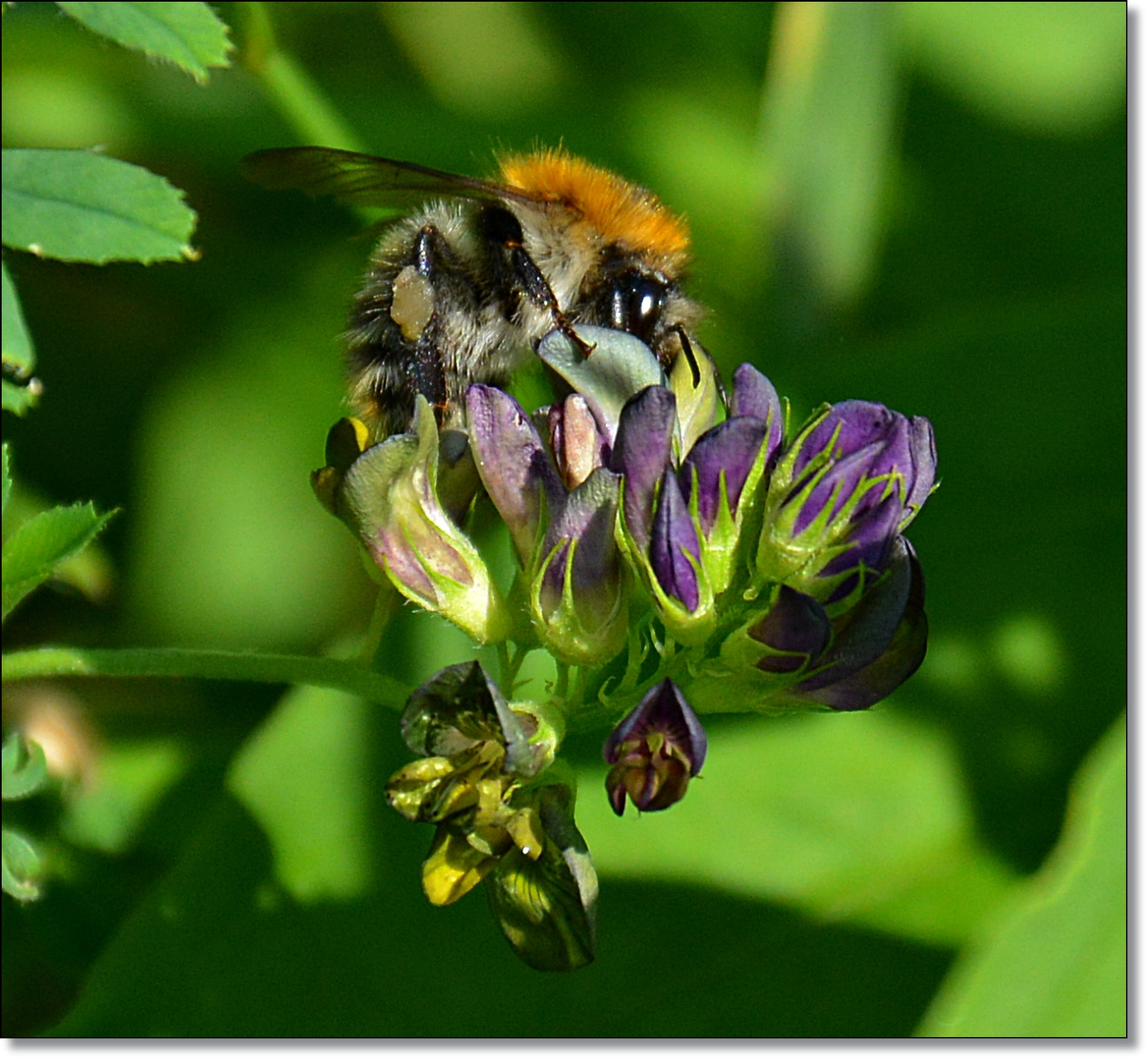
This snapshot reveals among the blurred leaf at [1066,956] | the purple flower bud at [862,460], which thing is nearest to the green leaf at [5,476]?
the purple flower bud at [862,460]

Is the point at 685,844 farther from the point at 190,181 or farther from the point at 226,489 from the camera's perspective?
the point at 190,181

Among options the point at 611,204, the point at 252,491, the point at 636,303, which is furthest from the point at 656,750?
Result: the point at 252,491

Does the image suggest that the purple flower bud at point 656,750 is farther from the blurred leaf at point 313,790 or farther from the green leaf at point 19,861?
the blurred leaf at point 313,790

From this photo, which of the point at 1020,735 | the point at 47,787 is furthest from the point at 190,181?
the point at 1020,735

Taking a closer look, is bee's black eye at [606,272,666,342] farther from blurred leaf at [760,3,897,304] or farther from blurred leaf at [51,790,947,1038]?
blurred leaf at [760,3,897,304]

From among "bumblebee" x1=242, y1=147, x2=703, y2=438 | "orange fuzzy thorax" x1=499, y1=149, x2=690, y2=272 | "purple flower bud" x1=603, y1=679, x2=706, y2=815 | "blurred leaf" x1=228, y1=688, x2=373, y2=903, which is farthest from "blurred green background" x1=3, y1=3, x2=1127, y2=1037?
"purple flower bud" x1=603, y1=679, x2=706, y2=815

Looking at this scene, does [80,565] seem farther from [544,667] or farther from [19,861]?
[19,861]
